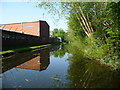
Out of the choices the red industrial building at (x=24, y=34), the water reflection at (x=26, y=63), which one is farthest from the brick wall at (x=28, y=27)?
the water reflection at (x=26, y=63)

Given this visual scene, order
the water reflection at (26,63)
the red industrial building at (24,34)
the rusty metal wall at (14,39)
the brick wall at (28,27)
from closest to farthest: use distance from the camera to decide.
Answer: the water reflection at (26,63)
the rusty metal wall at (14,39)
the red industrial building at (24,34)
the brick wall at (28,27)

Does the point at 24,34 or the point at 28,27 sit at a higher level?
the point at 28,27

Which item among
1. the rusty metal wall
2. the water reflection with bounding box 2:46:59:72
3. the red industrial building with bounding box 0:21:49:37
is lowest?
the water reflection with bounding box 2:46:59:72

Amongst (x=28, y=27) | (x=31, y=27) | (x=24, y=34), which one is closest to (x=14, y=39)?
(x=24, y=34)

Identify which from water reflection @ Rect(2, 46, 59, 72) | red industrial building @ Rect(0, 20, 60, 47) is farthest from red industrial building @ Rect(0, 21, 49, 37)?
water reflection @ Rect(2, 46, 59, 72)

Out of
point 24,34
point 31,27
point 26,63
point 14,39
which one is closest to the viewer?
point 26,63

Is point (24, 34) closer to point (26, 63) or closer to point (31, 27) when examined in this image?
point (31, 27)

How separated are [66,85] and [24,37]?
22.0m

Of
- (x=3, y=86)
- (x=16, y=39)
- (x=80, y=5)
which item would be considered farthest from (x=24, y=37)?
(x=3, y=86)

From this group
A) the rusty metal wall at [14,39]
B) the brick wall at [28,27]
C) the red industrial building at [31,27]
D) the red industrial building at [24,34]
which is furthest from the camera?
the brick wall at [28,27]

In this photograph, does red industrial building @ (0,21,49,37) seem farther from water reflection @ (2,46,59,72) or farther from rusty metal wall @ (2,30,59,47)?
water reflection @ (2,46,59,72)

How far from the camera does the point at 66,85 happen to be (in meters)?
3.95

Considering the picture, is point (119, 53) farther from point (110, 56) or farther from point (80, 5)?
point (80, 5)

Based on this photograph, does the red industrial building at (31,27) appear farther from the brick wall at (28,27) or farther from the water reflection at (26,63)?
the water reflection at (26,63)
